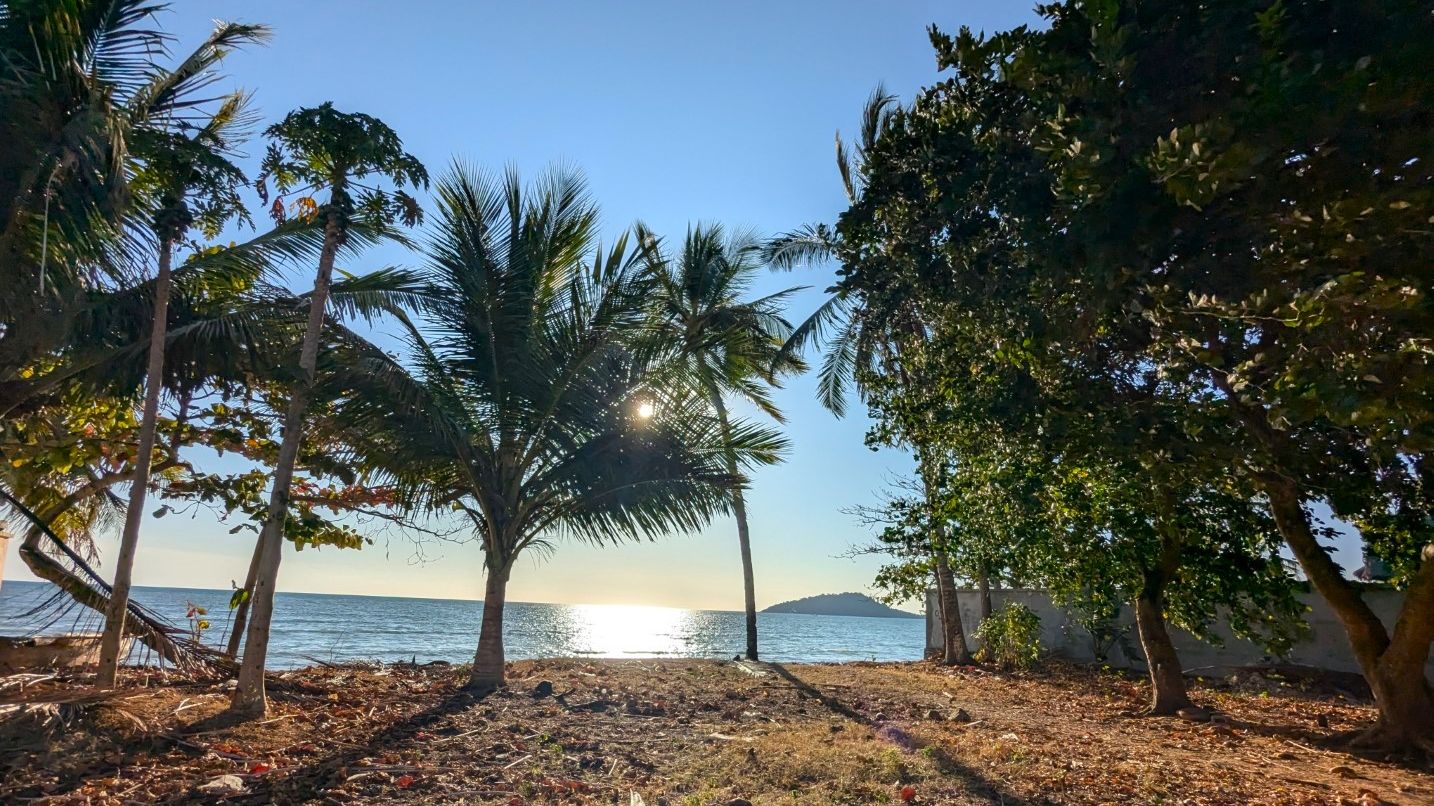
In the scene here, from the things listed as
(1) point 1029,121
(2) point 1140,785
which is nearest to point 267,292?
(1) point 1029,121

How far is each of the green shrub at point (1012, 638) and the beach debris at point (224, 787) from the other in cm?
1085

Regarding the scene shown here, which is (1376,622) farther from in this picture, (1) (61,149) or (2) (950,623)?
(1) (61,149)

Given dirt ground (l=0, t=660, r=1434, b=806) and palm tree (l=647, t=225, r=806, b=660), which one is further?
palm tree (l=647, t=225, r=806, b=660)

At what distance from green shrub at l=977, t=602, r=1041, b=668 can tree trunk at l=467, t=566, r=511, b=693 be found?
26.6ft

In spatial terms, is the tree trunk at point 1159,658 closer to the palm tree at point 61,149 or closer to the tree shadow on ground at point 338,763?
the tree shadow on ground at point 338,763

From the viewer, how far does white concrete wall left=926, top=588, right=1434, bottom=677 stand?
37.8 ft

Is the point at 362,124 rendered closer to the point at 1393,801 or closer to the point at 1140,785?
the point at 1140,785

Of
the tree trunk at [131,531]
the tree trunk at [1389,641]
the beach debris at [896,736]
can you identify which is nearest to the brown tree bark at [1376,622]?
the tree trunk at [1389,641]

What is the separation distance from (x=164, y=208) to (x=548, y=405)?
419 cm

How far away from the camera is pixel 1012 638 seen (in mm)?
12727

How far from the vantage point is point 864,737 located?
23.1 ft

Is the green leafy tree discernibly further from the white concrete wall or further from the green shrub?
the green shrub

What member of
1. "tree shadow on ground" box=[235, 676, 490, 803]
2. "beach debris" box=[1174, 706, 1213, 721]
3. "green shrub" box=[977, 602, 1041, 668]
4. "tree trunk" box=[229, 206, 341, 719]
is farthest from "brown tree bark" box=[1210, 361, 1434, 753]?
"tree trunk" box=[229, 206, 341, 719]

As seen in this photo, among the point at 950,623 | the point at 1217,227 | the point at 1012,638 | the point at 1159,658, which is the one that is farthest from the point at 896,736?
the point at 950,623
